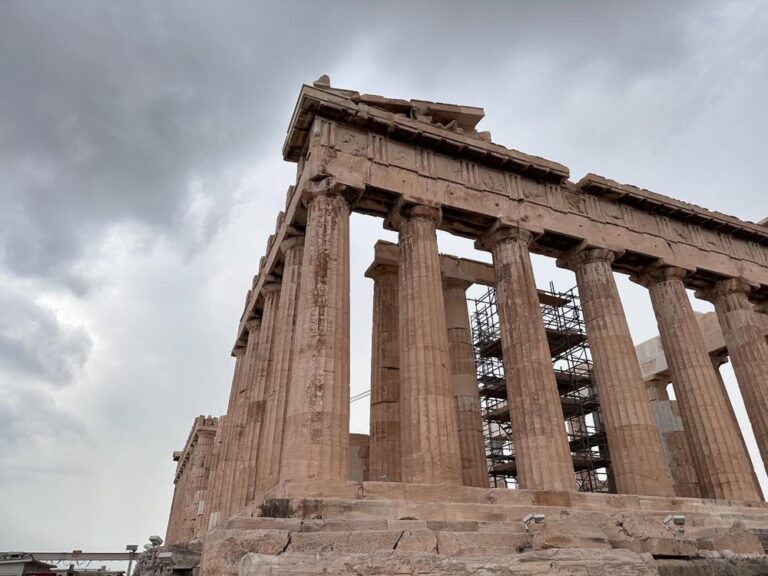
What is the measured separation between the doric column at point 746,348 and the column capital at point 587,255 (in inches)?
245

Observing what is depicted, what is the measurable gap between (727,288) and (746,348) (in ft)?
8.92

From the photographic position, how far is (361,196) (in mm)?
16734

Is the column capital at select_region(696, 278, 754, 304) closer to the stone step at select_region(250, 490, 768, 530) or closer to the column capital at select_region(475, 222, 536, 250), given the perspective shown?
the column capital at select_region(475, 222, 536, 250)

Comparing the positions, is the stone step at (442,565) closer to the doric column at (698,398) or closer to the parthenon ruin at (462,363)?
the parthenon ruin at (462,363)

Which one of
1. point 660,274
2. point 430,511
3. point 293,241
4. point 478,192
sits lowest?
point 430,511

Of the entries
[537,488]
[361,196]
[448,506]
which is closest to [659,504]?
[537,488]

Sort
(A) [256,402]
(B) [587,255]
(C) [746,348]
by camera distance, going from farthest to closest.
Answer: (C) [746,348] → (B) [587,255] → (A) [256,402]

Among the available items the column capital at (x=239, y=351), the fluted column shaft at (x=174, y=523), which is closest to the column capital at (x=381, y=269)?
the column capital at (x=239, y=351)

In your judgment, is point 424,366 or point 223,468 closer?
point 424,366

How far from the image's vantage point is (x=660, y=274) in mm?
21141

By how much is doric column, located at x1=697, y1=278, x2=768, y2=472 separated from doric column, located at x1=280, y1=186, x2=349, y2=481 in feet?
54.0

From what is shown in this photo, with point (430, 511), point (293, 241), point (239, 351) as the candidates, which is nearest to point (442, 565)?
point (430, 511)

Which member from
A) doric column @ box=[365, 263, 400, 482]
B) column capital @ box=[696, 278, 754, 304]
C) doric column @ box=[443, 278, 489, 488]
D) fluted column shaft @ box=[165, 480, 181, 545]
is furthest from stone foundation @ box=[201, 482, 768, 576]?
fluted column shaft @ box=[165, 480, 181, 545]

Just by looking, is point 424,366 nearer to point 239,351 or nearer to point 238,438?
point 238,438
